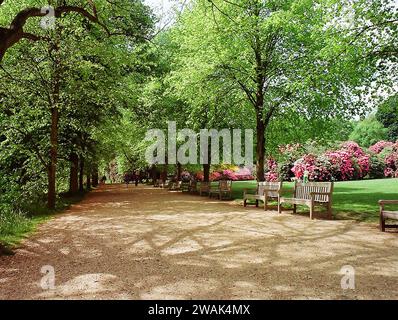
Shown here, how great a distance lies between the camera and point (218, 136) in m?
22.2

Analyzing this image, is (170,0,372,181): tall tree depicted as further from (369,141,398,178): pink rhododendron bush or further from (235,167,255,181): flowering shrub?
(235,167,255,181): flowering shrub

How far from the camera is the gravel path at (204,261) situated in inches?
181

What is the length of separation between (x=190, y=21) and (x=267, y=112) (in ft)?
20.5

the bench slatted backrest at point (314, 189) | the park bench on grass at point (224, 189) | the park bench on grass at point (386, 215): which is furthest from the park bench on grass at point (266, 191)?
the park bench on grass at point (386, 215)

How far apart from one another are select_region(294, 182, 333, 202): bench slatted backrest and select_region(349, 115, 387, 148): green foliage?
168ft

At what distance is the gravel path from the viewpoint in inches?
181

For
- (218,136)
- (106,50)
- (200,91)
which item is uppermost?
(106,50)

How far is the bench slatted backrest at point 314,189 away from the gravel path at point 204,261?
3.74 feet

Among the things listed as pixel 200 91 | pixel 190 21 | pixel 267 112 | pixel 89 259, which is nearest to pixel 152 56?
pixel 190 21

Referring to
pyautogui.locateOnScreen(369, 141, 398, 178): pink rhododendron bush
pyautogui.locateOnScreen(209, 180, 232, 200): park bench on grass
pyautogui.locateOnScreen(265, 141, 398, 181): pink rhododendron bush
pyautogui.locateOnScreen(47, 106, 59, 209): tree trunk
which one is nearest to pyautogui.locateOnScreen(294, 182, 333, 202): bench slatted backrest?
pyautogui.locateOnScreen(209, 180, 232, 200): park bench on grass

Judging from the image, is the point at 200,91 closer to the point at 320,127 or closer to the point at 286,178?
the point at 320,127

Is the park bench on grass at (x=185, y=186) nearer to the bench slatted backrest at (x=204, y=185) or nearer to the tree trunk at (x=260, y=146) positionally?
the bench slatted backrest at (x=204, y=185)

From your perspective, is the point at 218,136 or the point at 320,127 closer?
the point at 320,127

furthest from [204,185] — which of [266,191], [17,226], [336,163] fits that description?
[336,163]
